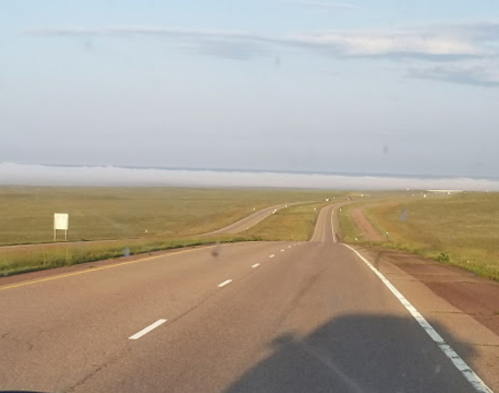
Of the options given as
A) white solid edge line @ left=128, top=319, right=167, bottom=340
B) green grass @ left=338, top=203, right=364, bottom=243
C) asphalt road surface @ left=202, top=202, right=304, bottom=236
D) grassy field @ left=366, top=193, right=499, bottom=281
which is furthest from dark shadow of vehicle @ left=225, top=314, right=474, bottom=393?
asphalt road surface @ left=202, top=202, right=304, bottom=236

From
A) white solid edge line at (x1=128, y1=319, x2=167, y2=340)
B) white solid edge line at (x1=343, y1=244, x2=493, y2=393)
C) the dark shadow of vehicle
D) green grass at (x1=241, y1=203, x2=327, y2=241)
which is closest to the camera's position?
the dark shadow of vehicle

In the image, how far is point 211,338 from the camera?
10094mm

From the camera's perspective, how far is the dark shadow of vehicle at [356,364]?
754cm

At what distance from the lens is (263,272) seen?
72.5 feet

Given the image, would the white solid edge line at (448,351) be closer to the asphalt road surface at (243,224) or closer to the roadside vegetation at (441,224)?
the roadside vegetation at (441,224)

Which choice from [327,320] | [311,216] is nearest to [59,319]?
[327,320]

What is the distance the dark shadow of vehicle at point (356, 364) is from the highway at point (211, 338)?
13 mm

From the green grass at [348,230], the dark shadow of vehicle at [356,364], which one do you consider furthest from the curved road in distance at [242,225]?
the dark shadow of vehicle at [356,364]

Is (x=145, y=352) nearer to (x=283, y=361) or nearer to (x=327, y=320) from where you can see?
(x=283, y=361)

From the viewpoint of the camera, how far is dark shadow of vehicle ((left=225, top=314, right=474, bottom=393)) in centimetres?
754

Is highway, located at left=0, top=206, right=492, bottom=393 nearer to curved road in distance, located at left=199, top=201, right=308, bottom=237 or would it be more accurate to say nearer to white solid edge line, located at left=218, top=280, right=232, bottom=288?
white solid edge line, located at left=218, top=280, right=232, bottom=288

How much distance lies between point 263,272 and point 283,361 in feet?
44.1

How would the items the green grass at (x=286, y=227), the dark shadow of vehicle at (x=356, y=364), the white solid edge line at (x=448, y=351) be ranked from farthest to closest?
the green grass at (x=286, y=227), the white solid edge line at (x=448, y=351), the dark shadow of vehicle at (x=356, y=364)

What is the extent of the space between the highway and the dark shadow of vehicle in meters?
0.01
